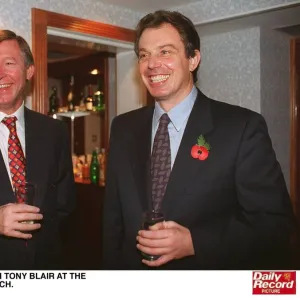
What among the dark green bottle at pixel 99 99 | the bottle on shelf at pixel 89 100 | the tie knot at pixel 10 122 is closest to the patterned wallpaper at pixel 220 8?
the tie knot at pixel 10 122

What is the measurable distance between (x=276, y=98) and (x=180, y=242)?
23.1 inches

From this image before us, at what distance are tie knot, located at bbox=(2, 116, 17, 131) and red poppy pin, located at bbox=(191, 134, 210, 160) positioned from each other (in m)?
0.60

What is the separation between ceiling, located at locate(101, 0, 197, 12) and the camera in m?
1.64

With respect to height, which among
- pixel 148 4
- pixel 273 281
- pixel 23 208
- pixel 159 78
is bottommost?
pixel 273 281

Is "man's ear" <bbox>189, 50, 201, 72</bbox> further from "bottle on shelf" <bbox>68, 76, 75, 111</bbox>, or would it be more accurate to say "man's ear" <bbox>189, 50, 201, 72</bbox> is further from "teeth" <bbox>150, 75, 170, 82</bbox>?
"bottle on shelf" <bbox>68, 76, 75, 111</bbox>

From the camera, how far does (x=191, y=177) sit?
114 centimetres

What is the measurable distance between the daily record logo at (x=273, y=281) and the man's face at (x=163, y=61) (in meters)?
0.57

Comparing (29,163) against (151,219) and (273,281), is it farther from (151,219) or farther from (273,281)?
(273,281)

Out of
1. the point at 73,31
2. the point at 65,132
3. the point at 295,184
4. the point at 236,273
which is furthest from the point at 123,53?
the point at 236,273

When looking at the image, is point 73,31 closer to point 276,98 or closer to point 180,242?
point 276,98

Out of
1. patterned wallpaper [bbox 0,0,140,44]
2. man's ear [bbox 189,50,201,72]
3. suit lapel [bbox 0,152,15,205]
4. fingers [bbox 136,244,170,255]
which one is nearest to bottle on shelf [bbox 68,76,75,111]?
patterned wallpaper [bbox 0,0,140,44]

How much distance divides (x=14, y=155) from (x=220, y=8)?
943 mm

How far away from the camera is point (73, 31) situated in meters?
1.80

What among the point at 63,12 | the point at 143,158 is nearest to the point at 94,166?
the point at 63,12
